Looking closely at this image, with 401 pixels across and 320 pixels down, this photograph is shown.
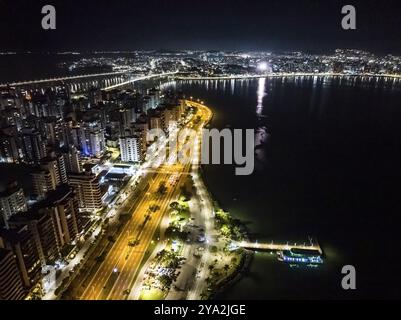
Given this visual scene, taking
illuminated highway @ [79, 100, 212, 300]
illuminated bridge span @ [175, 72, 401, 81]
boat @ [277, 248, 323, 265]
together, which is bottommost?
boat @ [277, 248, 323, 265]

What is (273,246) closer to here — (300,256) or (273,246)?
(273,246)

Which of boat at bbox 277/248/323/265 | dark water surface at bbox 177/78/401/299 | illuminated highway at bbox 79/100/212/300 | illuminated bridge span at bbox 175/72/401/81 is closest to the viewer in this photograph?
illuminated highway at bbox 79/100/212/300

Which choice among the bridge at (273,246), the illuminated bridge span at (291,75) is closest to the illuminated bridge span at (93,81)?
the illuminated bridge span at (291,75)

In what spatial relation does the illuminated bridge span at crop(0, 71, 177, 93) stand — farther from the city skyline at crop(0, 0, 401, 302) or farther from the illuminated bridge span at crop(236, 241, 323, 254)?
the illuminated bridge span at crop(236, 241, 323, 254)

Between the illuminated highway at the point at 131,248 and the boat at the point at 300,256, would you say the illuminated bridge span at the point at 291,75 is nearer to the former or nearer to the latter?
the illuminated highway at the point at 131,248

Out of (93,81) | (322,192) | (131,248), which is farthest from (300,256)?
(93,81)

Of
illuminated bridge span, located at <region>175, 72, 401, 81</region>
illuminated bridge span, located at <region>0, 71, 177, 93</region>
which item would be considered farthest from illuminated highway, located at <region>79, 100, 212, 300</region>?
illuminated bridge span, located at <region>175, 72, 401, 81</region>
